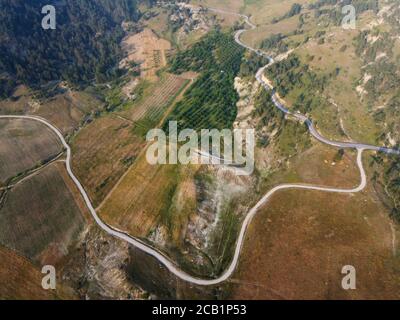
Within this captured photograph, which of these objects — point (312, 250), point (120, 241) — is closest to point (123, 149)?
point (120, 241)

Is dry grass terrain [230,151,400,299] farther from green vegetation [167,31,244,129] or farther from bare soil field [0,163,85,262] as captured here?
bare soil field [0,163,85,262]

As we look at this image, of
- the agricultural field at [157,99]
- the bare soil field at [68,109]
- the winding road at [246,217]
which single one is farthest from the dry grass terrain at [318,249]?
the bare soil field at [68,109]

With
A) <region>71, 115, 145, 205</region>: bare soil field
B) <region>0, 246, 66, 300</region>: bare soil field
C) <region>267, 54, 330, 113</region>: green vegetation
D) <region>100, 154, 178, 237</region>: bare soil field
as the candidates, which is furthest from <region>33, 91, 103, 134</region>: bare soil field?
<region>267, 54, 330, 113</region>: green vegetation

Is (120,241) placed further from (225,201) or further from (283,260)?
(283,260)

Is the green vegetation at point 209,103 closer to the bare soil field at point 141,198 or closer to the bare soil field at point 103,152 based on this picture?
the bare soil field at point 103,152
